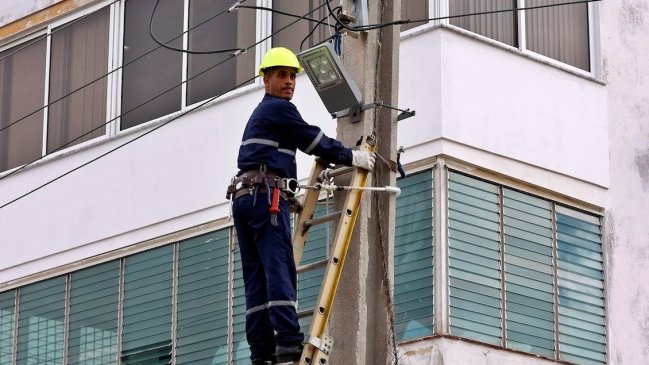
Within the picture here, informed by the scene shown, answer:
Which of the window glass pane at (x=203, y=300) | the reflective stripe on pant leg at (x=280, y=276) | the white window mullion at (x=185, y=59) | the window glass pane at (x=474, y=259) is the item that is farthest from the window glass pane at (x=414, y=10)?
the reflective stripe on pant leg at (x=280, y=276)

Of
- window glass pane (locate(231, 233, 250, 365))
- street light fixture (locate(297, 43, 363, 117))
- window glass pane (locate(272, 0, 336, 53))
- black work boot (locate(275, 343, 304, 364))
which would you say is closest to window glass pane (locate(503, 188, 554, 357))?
window glass pane (locate(272, 0, 336, 53))

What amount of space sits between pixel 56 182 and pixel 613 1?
7120 millimetres

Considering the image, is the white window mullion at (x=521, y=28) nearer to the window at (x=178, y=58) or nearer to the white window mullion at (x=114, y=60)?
the window at (x=178, y=58)

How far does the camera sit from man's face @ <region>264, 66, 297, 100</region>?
40.9 feet

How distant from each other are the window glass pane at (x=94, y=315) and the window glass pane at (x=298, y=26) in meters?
3.51

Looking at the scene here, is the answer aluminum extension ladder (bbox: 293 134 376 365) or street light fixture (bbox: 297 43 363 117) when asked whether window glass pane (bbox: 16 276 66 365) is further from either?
street light fixture (bbox: 297 43 363 117)

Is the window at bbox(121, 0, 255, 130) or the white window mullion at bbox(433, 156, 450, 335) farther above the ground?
the window at bbox(121, 0, 255, 130)

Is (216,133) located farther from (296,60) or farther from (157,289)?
(296,60)

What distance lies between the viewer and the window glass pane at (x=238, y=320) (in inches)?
756

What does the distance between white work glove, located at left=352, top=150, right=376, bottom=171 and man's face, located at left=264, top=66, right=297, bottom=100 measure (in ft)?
2.45

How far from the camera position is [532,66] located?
61.0ft

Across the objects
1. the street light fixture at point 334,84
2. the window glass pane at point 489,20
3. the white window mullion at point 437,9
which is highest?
the window glass pane at point 489,20

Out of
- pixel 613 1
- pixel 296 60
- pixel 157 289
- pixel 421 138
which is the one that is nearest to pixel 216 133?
pixel 157 289

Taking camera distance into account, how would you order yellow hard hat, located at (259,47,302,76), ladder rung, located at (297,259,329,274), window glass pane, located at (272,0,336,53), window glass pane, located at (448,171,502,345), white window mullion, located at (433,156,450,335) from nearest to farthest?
ladder rung, located at (297,259,329,274) → yellow hard hat, located at (259,47,302,76) → white window mullion, located at (433,156,450,335) → window glass pane, located at (448,171,502,345) → window glass pane, located at (272,0,336,53)
